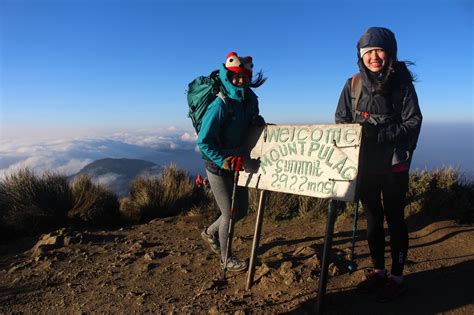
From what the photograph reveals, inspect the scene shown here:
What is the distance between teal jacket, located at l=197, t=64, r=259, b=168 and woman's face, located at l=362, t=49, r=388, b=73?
1.17 meters

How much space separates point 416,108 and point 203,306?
253 cm

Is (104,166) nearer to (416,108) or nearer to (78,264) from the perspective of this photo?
(78,264)

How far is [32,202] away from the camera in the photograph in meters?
8.15

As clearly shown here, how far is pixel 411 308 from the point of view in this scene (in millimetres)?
3385

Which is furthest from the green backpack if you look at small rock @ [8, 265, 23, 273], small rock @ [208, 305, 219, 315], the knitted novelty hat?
small rock @ [8, 265, 23, 273]

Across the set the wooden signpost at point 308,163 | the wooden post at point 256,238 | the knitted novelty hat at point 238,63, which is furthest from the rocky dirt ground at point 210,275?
the knitted novelty hat at point 238,63

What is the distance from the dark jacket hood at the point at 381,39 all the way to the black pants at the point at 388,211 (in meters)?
1.02

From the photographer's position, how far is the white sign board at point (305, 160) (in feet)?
10.4

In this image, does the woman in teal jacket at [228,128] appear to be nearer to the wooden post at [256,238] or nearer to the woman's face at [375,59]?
the wooden post at [256,238]

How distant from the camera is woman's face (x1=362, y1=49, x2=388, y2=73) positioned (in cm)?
312

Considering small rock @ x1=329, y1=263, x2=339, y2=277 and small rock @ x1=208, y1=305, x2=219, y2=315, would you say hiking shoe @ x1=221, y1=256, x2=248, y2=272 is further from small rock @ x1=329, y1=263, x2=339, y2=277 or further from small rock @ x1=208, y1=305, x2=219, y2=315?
small rock @ x1=329, y1=263, x2=339, y2=277

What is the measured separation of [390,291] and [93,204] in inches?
269

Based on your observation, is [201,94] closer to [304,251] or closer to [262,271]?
[262,271]

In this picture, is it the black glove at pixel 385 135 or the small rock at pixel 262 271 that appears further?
the small rock at pixel 262 271
